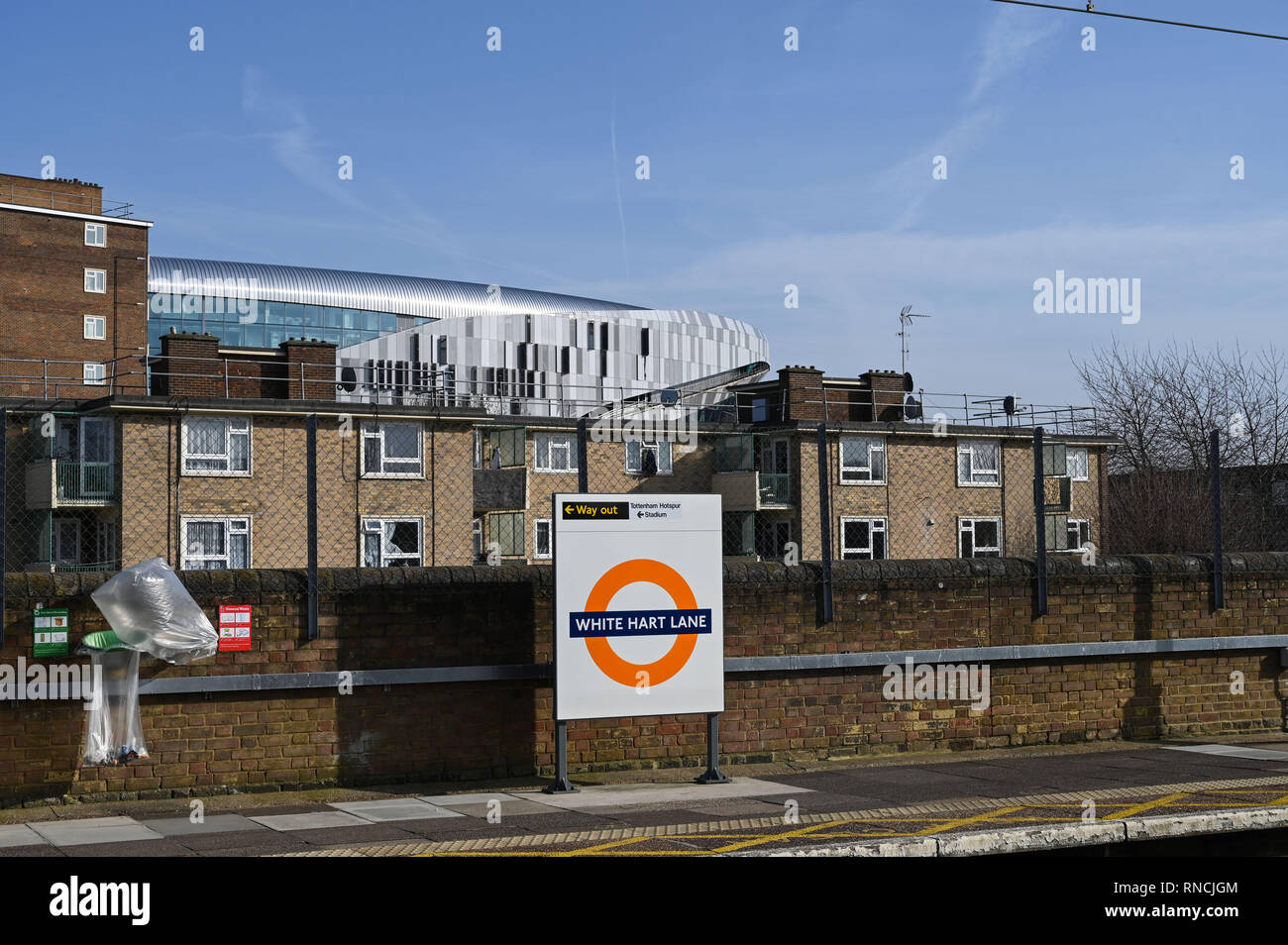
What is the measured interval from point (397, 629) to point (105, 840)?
304 centimetres

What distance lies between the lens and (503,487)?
36.0 m

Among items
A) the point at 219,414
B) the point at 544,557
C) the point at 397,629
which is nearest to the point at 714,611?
the point at 397,629

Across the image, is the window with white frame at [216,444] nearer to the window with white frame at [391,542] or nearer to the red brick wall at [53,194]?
the window with white frame at [391,542]

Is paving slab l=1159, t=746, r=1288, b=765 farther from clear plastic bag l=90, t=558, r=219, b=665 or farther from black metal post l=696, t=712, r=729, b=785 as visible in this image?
clear plastic bag l=90, t=558, r=219, b=665

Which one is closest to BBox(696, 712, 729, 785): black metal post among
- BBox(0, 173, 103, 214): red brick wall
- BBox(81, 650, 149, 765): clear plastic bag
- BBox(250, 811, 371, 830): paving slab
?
BBox(250, 811, 371, 830): paving slab

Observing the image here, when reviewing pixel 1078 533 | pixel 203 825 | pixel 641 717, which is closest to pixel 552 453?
pixel 1078 533

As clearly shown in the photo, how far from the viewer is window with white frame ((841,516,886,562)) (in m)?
40.2

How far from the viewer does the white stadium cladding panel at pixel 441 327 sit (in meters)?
66.2

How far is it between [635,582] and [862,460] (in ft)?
102

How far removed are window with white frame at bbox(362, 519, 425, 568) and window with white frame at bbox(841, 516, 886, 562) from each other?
516 inches
